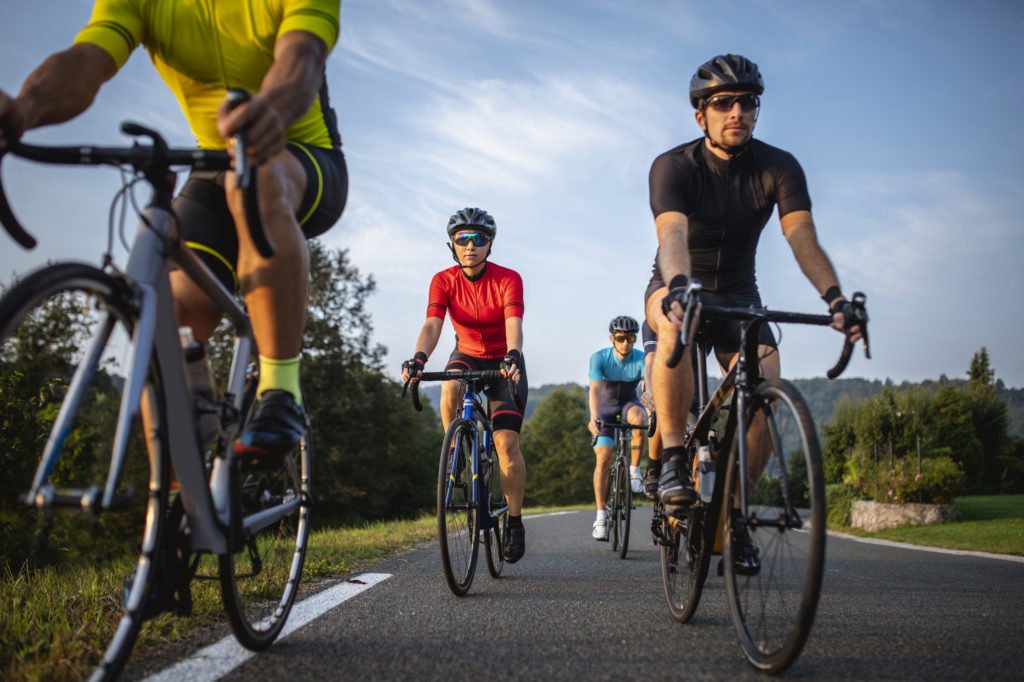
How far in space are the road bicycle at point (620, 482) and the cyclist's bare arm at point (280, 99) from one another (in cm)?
567

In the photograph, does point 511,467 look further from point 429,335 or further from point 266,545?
point 266,545

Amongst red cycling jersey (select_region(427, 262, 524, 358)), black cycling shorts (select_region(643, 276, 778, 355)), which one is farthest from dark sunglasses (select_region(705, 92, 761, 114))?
red cycling jersey (select_region(427, 262, 524, 358))

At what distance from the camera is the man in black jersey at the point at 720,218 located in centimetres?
347

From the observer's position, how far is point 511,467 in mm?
5574

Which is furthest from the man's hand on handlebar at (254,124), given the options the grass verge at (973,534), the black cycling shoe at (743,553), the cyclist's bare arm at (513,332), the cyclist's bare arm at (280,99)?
the grass verge at (973,534)

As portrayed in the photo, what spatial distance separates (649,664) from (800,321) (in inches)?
54.2

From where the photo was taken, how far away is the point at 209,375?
2.30m

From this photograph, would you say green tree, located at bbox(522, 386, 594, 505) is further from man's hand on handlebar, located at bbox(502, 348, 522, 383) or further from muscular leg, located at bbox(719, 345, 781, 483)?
muscular leg, located at bbox(719, 345, 781, 483)

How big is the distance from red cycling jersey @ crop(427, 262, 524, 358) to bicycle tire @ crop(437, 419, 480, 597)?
1003 mm

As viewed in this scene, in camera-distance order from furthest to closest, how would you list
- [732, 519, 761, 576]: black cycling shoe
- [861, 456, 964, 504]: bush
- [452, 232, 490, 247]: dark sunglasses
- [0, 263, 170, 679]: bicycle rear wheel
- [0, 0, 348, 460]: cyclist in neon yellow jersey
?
[861, 456, 964, 504]: bush → [452, 232, 490, 247]: dark sunglasses → [732, 519, 761, 576]: black cycling shoe → [0, 0, 348, 460]: cyclist in neon yellow jersey → [0, 263, 170, 679]: bicycle rear wheel

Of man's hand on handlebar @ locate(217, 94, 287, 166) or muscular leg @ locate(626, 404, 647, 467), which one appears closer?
man's hand on handlebar @ locate(217, 94, 287, 166)

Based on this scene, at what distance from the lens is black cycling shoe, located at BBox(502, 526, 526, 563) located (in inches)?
209

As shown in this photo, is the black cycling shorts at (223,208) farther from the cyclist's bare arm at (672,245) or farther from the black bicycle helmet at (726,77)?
the black bicycle helmet at (726,77)

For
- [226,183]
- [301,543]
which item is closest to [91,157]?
[226,183]
